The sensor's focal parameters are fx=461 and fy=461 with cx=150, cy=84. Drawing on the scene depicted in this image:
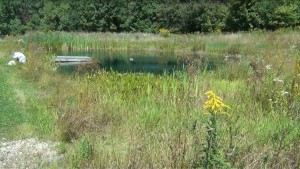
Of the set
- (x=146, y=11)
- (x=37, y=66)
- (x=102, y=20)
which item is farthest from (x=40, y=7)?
(x=37, y=66)

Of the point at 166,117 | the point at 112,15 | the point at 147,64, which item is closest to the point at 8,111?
the point at 166,117

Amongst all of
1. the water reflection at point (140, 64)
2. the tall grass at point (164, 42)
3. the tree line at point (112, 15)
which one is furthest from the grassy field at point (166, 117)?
the tree line at point (112, 15)

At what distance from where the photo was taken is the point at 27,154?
5.17 m

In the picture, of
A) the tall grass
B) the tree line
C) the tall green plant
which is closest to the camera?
the tall green plant

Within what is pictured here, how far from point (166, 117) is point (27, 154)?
6.34 ft

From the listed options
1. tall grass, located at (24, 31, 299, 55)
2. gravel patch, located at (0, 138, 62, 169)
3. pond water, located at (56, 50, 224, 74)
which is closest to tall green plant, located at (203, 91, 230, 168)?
gravel patch, located at (0, 138, 62, 169)

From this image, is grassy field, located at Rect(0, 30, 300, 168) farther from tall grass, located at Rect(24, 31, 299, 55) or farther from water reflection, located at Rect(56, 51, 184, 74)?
tall grass, located at Rect(24, 31, 299, 55)

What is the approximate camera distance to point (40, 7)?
4512 cm

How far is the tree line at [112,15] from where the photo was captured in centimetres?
3953

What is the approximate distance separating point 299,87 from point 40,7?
41137 mm

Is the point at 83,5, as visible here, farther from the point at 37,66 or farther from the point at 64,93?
the point at 64,93

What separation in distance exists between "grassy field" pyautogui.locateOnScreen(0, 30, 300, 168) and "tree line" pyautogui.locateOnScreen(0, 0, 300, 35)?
1131 inches

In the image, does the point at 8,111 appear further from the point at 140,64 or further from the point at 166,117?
the point at 140,64

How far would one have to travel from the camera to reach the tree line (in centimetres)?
3953
